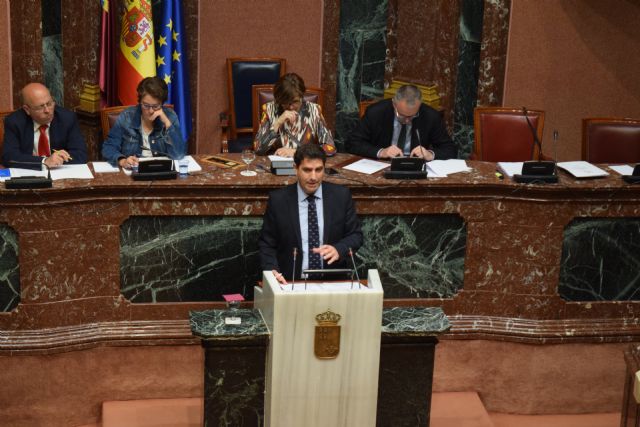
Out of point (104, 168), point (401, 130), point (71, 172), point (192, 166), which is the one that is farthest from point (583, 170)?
point (71, 172)

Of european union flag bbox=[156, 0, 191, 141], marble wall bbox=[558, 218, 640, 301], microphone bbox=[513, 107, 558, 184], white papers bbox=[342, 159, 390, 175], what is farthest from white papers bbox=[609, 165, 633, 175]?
european union flag bbox=[156, 0, 191, 141]

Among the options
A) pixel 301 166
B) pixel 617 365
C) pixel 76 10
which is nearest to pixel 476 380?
pixel 617 365

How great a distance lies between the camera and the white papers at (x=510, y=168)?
530 cm

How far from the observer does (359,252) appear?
5.16 metres

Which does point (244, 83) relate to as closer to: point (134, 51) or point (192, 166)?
point (134, 51)

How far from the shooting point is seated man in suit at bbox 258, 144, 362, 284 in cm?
467

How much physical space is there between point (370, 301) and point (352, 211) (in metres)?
1.09

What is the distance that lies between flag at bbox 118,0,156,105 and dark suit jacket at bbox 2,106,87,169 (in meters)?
1.73

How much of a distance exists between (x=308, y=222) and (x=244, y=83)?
284 cm

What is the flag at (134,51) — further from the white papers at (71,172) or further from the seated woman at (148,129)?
the white papers at (71,172)

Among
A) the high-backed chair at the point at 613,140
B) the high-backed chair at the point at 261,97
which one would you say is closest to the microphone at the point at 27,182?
the high-backed chair at the point at 261,97

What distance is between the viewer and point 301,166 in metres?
4.67

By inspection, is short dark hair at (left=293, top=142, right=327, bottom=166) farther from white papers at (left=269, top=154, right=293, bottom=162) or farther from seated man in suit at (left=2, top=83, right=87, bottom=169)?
seated man in suit at (left=2, top=83, right=87, bottom=169)

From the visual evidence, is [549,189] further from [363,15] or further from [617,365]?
[363,15]
